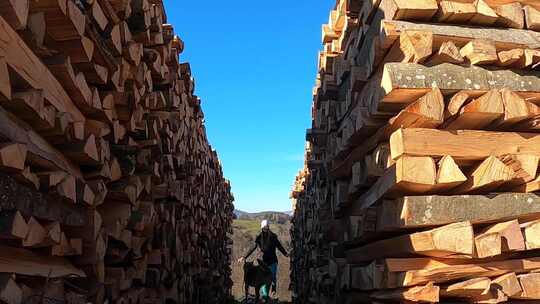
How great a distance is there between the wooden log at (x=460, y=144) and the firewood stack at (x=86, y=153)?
7.04 feet

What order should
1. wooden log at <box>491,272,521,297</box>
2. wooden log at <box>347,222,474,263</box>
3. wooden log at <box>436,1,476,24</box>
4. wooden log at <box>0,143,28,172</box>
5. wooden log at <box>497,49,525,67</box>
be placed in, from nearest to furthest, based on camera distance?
wooden log at <box>0,143,28,172</box> < wooden log at <box>347,222,474,263</box> < wooden log at <box>491,272,521,297</box> < wooden log at <box>497,49,525,67</box> < wooden log at <box>436,1,476,24</box>

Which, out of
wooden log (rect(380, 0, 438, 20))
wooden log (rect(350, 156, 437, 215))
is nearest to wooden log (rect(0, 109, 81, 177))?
wooden log (rect(350, 156, 437, 215))

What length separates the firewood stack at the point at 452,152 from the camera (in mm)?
3822

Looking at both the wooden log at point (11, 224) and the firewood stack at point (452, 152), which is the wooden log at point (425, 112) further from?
the wooden log at point (11, 224)

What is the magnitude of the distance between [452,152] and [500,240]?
0.68m

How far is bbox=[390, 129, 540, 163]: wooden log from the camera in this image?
13.0ft

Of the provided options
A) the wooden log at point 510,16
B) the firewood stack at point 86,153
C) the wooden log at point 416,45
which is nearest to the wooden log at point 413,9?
the wooden log at point 416,45

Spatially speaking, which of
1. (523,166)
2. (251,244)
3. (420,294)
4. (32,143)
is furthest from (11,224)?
(251,244)

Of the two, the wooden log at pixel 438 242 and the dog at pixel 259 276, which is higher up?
the wooden log at pixel 438 242

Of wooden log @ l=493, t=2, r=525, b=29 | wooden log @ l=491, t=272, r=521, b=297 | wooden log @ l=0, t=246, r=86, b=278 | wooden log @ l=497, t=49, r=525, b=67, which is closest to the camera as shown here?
wooden log @ l=0, t=246, r=86, b=278

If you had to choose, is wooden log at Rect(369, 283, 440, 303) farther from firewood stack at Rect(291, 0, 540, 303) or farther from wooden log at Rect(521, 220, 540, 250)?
wooden log at Rect(521, 220, 540, 250)

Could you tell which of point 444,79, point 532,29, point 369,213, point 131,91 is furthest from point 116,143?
point 532,29

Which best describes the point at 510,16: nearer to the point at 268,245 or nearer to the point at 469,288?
the point at 469,288

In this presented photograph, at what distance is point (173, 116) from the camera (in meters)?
6.99
